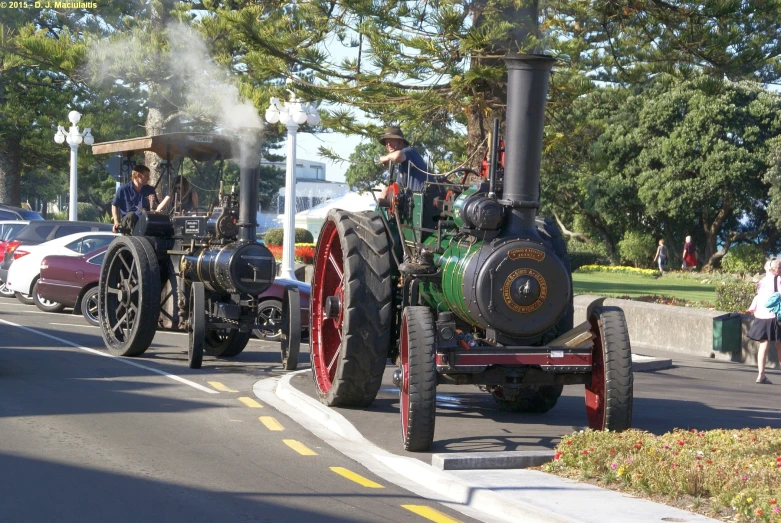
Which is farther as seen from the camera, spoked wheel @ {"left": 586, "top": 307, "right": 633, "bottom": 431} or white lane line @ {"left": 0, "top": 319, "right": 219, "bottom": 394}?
white lane line @ {"left": 0, "top": 319, "right": 219, "bottom": 394}

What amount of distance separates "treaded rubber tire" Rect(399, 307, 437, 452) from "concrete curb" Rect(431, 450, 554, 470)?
27cm

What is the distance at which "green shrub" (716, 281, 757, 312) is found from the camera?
1969cm

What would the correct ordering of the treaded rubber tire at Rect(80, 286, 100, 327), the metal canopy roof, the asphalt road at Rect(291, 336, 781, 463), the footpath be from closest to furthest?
the footpath
the asphalt road at Rect(291, 336, 781, 463)
the metal canopy roof
the treaded rubber tire at Rect(80, 286, 100, 327)

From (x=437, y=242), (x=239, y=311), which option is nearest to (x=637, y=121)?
(x=239, y=311)

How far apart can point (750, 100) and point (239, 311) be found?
3788 cm

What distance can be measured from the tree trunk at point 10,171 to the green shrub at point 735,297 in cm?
3322

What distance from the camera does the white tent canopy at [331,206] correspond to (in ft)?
150

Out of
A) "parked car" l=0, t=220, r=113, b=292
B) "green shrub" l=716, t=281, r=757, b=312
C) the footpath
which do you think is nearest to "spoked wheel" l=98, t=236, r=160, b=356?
the footpath

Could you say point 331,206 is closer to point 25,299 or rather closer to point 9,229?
point 9,229

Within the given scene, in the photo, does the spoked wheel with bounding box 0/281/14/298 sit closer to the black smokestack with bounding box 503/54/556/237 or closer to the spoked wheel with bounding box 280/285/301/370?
the spoked wheel with bounding box 280/285/301/370

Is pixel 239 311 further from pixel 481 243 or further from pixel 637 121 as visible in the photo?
pixel 637 121

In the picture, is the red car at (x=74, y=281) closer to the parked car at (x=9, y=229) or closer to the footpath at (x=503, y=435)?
the parked car at (x=9, y=229)

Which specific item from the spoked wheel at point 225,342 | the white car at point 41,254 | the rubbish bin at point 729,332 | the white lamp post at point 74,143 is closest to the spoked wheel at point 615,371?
the spoked wheel at point 225,342

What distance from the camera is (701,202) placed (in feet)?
149
